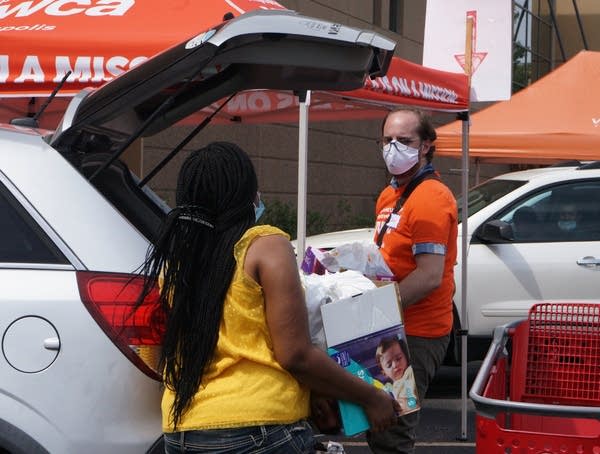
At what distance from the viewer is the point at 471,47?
7.07 m

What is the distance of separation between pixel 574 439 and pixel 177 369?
4.30 ft

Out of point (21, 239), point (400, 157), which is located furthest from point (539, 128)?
point (21, 239)

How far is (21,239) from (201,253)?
711 mm

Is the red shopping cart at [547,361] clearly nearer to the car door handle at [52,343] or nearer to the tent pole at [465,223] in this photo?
the car door handle at [52,343]

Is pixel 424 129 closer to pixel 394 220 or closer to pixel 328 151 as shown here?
pixel 394 220

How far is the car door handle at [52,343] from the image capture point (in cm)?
317

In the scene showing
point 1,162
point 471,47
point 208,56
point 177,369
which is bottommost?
point 177,369

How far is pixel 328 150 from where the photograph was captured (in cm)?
1686

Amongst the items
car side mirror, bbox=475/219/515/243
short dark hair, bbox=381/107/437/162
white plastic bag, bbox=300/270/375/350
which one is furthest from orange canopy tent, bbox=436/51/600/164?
white plastic bag, bbox=300/270/375/350

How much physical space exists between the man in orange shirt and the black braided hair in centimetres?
152

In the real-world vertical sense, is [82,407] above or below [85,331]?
below

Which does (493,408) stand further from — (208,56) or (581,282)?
(581,282)

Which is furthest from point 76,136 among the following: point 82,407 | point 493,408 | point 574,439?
point 574,439

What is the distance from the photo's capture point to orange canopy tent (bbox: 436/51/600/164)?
10.9 m
